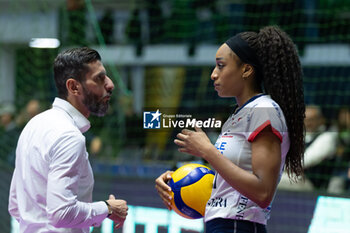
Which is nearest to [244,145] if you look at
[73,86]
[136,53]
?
[73,86]

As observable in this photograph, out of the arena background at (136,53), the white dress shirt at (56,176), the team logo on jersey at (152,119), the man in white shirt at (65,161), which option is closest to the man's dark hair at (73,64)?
the man in white shirt at (65,161)

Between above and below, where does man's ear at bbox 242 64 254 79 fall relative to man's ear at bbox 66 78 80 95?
above

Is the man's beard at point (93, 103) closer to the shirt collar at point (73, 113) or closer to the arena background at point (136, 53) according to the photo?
the shirt collar at point (73, 113)

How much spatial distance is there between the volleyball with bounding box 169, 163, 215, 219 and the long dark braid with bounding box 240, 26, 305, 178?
0.39 meters

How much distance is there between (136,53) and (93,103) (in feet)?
13.8

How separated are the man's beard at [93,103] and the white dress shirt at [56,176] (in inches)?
2.0

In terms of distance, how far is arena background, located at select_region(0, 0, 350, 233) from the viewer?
530 centimetres

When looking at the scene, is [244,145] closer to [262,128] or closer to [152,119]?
[262,128]

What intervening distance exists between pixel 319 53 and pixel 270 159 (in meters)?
4.14

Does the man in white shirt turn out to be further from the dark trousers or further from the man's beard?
the dark trousers

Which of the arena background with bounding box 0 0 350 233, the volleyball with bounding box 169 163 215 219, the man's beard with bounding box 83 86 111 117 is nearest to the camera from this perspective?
the volleyball with bounding box 169 163 215 219

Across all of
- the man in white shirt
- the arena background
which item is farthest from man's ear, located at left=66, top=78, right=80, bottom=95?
the arena background

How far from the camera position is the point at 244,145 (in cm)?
198

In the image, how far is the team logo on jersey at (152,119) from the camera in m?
2.24
